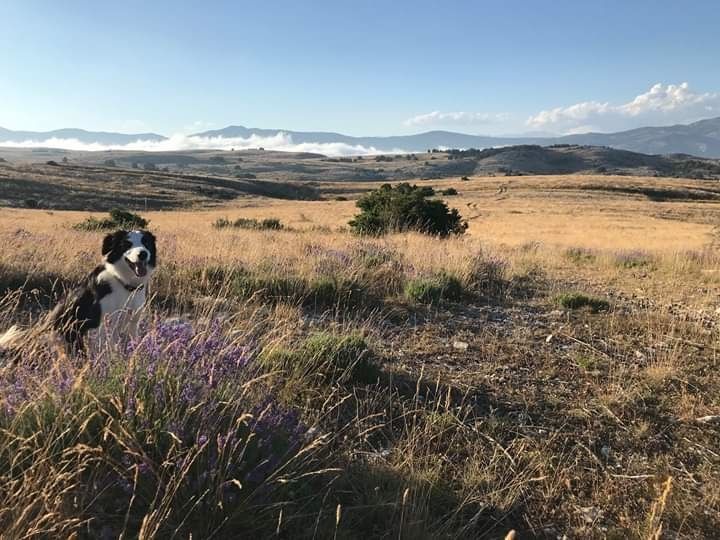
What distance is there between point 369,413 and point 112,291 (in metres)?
2.44

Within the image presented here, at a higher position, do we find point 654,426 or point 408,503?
point 408,503

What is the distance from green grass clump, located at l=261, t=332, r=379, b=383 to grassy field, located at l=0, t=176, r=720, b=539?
0.02m

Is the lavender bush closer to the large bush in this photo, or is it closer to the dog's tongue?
the dog's tongue

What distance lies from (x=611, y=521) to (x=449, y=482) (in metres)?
0.89

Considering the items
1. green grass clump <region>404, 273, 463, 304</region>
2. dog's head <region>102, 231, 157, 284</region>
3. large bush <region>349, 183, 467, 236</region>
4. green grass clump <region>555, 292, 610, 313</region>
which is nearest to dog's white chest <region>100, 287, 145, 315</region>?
dog's head <region>102, 231, 157, 284</region>

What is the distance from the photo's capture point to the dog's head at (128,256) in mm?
4367

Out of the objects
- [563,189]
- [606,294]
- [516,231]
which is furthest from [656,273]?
[563,189]

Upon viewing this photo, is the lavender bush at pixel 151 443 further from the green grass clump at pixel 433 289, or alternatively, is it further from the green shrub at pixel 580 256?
the green shrub at pixel 580 256

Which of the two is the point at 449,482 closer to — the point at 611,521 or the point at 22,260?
the point at 611,521

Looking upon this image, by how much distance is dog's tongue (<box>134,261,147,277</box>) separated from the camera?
4.40 m

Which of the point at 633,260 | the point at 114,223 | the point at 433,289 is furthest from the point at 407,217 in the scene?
the point at 433,289

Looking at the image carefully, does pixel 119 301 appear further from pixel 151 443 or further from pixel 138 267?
pixel 151 443

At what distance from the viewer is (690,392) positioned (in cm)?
430

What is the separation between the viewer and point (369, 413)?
3605 millimetres
